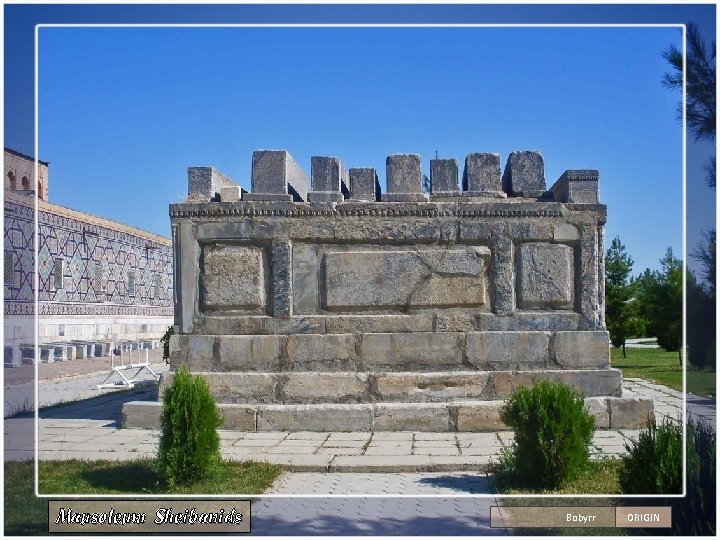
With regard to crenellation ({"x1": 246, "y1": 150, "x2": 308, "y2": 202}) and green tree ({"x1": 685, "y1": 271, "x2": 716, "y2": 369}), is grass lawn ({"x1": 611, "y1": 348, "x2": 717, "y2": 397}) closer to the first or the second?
green tree ({"x1": 685, "y1": 271, "x2": 716, "y2": 369})

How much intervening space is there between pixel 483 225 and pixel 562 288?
3.94 feet

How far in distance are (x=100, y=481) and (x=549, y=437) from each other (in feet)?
12.2

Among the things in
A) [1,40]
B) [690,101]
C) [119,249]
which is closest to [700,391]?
[690,101]

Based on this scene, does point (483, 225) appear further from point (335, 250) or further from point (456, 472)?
point (456, 472)

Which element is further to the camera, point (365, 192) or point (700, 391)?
point (365, 192)

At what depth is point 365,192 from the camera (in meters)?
8.28

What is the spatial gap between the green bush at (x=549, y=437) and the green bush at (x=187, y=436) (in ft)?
8.23

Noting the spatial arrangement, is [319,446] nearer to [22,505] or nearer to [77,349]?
[22,505]

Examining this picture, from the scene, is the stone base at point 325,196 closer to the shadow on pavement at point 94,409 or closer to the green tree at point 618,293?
the shadow on pavement at point 94,409

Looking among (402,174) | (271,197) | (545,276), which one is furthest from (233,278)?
(545,276)

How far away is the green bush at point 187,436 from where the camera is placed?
5504 mm

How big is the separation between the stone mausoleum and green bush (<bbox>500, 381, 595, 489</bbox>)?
223 centimetres

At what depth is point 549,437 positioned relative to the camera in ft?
17.9

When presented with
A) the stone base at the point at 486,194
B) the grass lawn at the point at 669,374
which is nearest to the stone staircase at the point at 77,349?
the stone base at the point at 486,194
